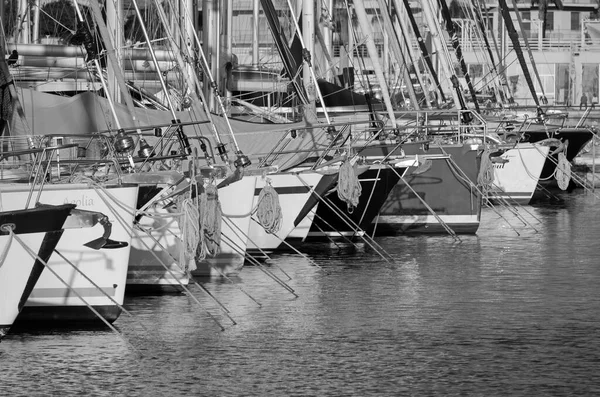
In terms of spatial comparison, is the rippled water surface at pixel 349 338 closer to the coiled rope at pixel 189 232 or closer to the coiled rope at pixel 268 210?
the coiled rope at pixel 189 232

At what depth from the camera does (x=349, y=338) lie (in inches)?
541

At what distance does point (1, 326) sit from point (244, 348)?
2515 mm

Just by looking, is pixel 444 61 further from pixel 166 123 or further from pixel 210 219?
pixel 210 219

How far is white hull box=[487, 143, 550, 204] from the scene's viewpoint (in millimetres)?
28812

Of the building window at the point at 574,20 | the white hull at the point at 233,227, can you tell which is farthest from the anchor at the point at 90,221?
the building window at the point at 574,20

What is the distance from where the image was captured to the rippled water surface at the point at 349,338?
11758mm

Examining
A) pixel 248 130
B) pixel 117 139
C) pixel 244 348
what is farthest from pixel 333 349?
pixel 248 130

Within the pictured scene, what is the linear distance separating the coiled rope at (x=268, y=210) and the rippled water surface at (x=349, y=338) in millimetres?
858

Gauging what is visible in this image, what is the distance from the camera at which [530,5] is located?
74.4 metres

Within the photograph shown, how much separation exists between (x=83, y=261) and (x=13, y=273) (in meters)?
1.30

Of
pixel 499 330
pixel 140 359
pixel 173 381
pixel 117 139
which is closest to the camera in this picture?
pixel 173 381

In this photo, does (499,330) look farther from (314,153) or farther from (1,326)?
(314,153)

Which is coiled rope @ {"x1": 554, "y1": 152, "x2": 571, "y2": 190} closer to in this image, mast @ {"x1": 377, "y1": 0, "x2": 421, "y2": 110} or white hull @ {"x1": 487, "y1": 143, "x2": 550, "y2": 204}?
white hull @ {"x1": 487, "y1": 143, "x2": 550, "y2": 204}

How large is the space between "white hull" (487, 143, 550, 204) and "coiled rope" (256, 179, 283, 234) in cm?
1199
